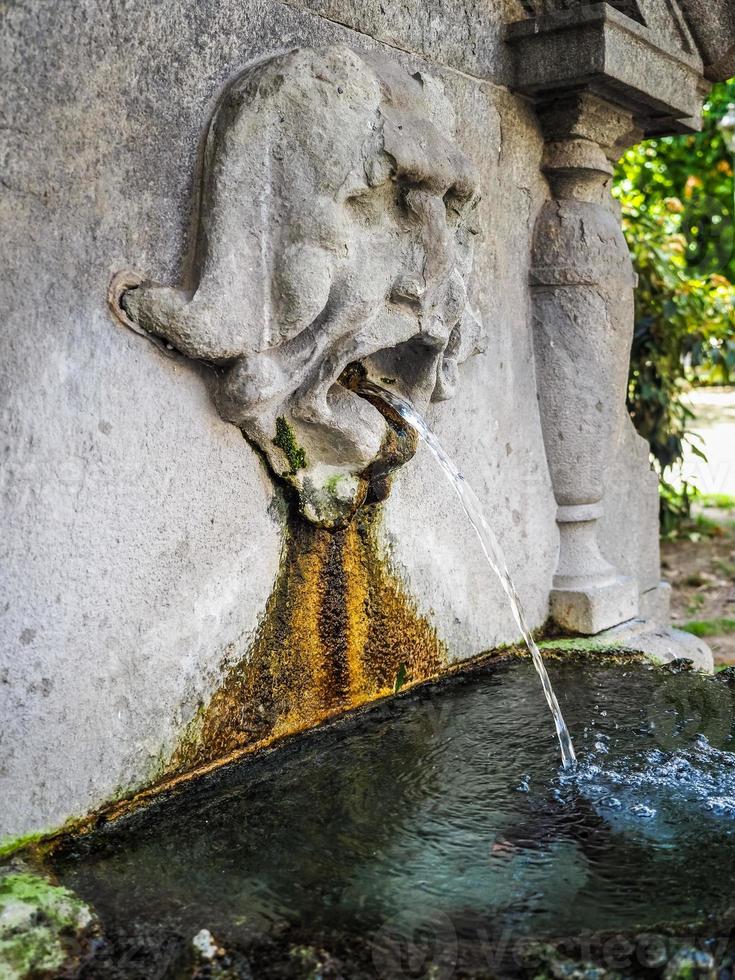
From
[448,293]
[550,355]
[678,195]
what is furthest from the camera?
[678,195]

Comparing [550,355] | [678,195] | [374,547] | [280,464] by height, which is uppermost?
[678,195]

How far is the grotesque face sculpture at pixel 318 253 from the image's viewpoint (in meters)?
2.12

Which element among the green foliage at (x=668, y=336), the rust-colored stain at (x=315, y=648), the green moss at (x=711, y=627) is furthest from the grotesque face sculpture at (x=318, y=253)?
the green foliage at (x=668, y=336)

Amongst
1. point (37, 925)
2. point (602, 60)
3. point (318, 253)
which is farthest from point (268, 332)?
point (602, 60)

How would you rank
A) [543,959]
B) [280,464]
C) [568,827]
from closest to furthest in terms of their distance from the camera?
[543,959] → [568,827] → [280,464]

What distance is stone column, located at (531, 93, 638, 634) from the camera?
3201 millimetres

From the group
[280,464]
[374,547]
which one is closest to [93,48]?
[280,464]

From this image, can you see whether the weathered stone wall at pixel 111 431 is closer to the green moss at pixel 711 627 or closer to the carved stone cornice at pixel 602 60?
the carved stone cornice at pixel 602 60

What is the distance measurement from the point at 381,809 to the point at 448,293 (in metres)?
1.20

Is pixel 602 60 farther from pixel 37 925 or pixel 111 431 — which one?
pixel 37 925

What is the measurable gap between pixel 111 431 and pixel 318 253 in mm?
560

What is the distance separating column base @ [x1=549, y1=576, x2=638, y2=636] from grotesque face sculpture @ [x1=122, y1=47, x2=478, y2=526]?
105 cm

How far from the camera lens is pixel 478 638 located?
3.04 m

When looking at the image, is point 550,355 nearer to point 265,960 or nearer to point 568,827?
point 568,827
